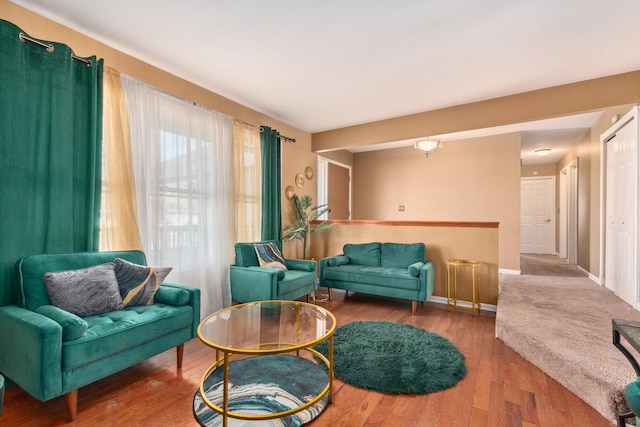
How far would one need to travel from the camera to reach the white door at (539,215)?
320 inches

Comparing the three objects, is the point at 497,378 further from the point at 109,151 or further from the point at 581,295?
the point at 109,151

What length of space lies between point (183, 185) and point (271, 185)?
4.36 ft

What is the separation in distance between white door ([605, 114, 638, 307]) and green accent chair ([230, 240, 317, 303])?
3600 mm

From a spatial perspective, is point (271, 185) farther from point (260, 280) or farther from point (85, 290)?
point (85, 290)

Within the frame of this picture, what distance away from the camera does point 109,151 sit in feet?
8.63

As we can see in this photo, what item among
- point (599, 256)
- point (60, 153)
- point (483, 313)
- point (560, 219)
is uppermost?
point (60, 153)

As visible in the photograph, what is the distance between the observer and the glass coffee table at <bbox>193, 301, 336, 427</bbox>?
1.73 meters

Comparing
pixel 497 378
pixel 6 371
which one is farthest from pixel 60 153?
pixel 497 378

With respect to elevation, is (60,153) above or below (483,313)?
above

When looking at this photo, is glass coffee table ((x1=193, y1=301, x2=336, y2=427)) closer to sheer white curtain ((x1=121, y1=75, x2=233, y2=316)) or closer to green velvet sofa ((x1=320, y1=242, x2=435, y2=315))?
sheer white curtain ((x1=121, y1=75, x2=233, y2=316))

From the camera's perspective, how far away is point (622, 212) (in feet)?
12.3

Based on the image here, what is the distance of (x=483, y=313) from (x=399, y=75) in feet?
9.85

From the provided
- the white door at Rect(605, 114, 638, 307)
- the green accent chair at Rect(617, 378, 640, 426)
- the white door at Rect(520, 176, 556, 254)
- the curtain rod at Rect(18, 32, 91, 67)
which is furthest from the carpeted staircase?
the white door at Rect(520, 176, 556, 254)

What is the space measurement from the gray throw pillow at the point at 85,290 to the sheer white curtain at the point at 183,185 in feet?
2.13
